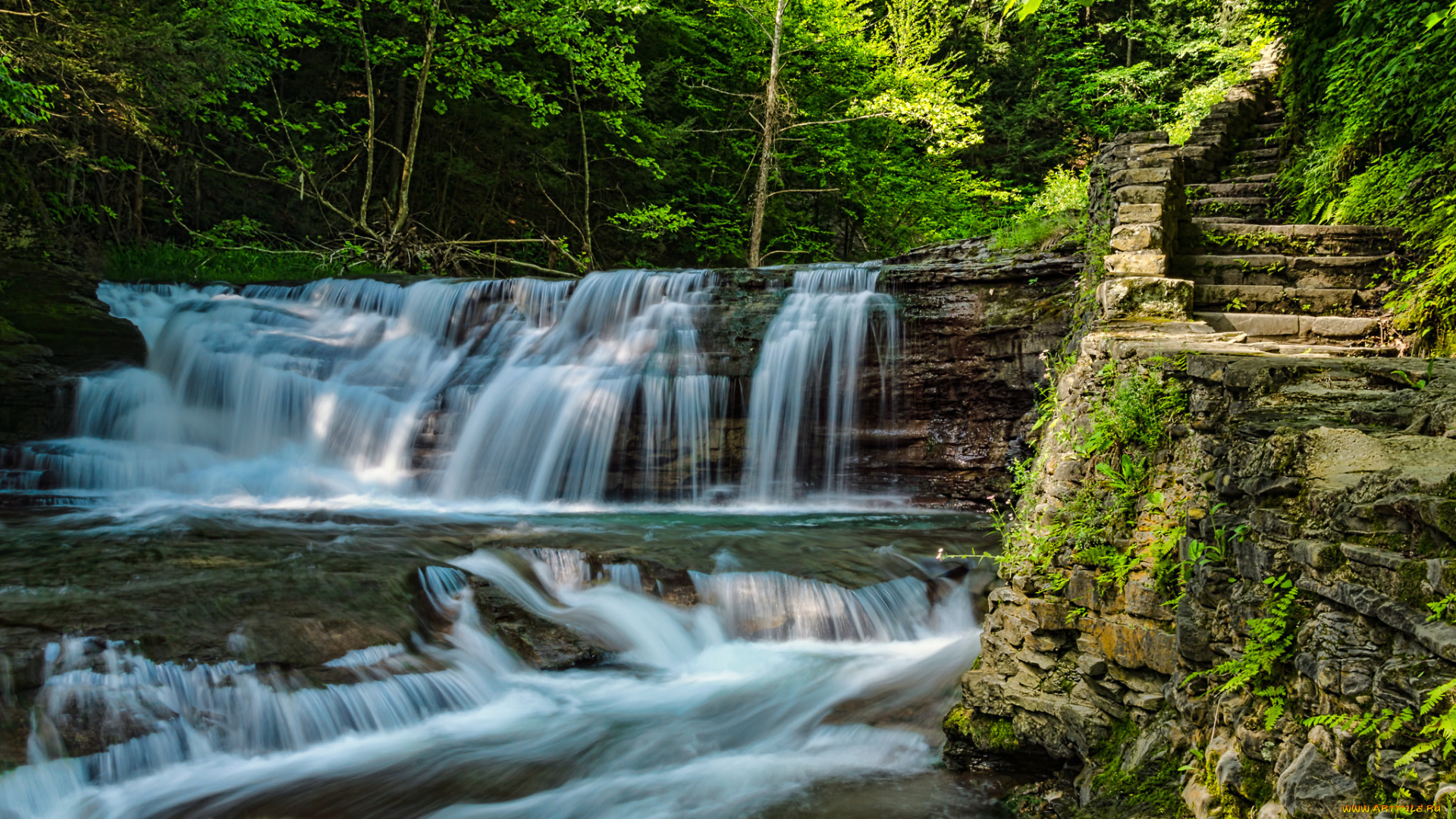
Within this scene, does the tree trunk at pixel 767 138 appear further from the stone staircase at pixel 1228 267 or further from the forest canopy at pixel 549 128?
the stone staircase at pixel 1228 267

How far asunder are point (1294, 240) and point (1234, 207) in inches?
95.1

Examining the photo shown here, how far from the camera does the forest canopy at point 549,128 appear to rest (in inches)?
521

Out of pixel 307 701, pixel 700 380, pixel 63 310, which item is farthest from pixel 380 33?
pixel 307 701

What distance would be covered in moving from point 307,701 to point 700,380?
21.1 ft

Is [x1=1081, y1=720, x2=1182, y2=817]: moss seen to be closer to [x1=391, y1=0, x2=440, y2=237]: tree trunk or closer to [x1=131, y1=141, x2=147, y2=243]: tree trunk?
[x1=391, y1=0, x2=440, y2=237]: tree trunk

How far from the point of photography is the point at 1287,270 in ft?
22.2

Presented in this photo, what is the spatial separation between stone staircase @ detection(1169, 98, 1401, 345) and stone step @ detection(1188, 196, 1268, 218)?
175cm

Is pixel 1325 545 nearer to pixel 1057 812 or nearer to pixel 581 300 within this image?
pixel 1057 812

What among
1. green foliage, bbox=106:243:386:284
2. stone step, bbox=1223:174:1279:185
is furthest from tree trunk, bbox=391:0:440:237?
stone step, bbox=1223:174:1279:185

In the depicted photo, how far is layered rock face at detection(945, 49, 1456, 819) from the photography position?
212 centimetres

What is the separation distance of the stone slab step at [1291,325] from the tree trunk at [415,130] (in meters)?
13.9

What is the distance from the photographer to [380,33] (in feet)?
56.7

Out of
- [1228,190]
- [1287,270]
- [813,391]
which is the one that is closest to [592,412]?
[813,391]

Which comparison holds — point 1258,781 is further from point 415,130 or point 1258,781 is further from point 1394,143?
point 415,130
